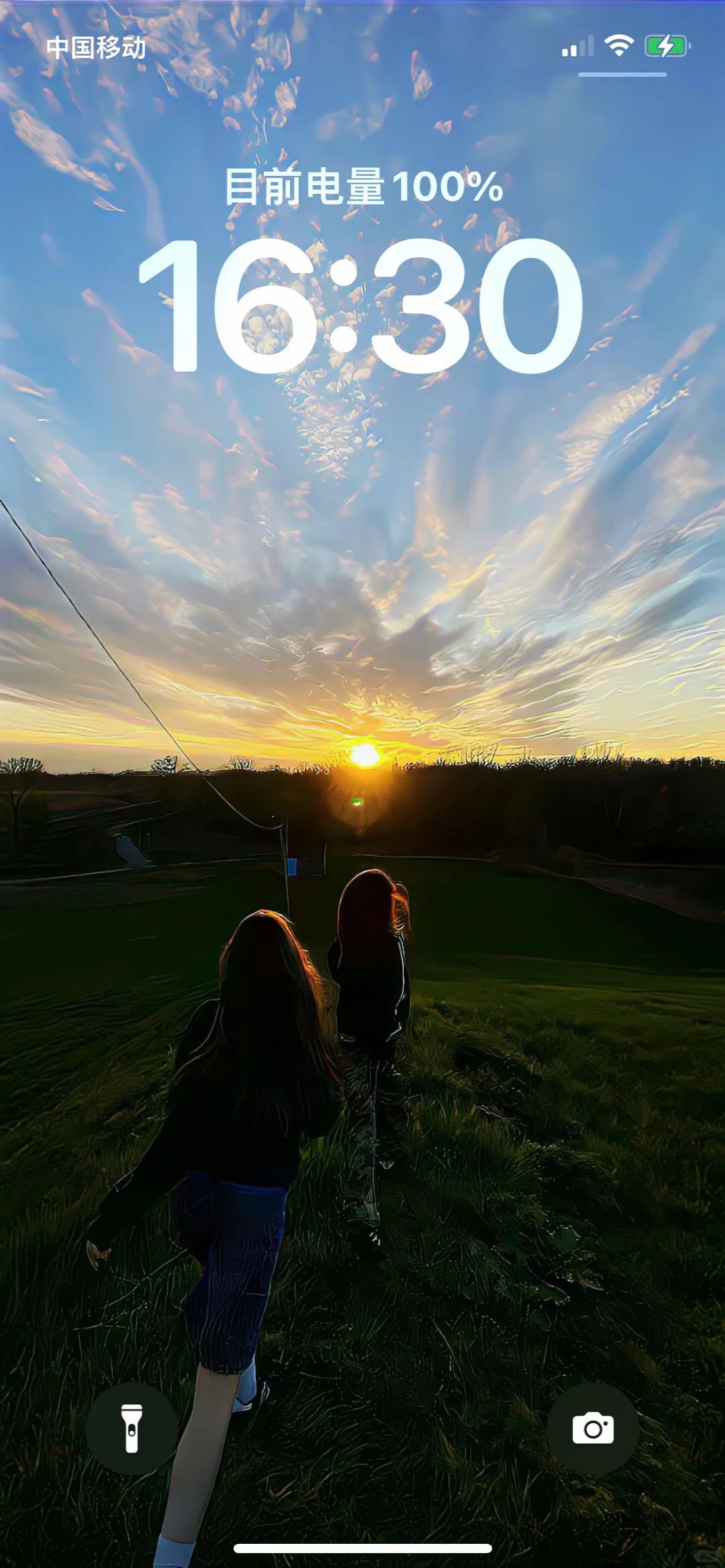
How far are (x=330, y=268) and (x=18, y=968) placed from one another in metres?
5.05

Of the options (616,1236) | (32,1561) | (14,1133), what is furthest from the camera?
(14,1133)

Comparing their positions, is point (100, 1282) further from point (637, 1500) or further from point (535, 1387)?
point (637, 1500)

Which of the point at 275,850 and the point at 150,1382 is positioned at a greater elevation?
the point at 275,850

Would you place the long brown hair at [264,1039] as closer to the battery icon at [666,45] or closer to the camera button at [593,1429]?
the camera button at [593,1429]

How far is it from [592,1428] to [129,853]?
4.80 metres

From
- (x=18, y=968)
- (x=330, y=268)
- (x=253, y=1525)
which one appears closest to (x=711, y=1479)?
(x=253, y=1525)

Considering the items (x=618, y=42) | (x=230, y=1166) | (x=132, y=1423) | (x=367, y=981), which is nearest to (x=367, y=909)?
(x=367, y=981)

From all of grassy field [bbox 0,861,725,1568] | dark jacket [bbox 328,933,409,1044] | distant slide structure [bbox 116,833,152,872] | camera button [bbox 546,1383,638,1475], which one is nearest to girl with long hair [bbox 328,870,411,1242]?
dark jacket [bbox 328,933,409,1044]

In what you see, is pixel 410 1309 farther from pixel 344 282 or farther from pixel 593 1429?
pixel 344 282

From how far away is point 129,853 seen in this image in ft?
16.9

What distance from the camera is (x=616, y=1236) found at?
8.48 feet

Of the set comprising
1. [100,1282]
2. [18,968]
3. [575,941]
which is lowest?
[575,941]

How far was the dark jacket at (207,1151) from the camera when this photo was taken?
1347mm

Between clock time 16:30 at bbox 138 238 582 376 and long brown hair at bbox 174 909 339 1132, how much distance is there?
2.11m
